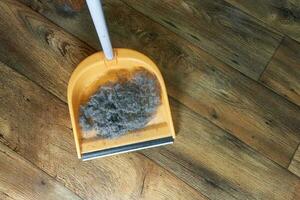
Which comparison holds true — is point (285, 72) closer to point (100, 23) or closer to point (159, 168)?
point (159, 168)

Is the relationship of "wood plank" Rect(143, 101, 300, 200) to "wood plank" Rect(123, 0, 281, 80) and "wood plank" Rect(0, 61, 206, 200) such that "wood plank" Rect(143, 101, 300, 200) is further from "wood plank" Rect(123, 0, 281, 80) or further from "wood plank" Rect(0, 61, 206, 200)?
"wood plank" Rect(123, 0, 281, 80)

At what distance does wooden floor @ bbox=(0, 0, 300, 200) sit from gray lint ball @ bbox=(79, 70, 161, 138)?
0.24ft

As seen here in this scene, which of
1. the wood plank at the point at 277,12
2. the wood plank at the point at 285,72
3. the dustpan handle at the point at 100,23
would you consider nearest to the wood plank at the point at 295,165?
the wood plank at the point at 285,72

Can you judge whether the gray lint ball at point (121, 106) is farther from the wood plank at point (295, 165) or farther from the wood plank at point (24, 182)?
the wood plank at point (295, 165)

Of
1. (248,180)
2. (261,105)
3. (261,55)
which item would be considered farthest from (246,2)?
(248,180)

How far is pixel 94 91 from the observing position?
0.83 meters

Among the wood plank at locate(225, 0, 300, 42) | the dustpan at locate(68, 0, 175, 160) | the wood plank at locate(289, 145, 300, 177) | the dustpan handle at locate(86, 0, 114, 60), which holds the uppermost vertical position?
the dustpan handle at locate(86, 0, 114, 60)

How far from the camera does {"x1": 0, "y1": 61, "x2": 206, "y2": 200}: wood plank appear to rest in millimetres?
845

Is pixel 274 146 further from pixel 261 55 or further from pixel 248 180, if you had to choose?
pixel 261 55

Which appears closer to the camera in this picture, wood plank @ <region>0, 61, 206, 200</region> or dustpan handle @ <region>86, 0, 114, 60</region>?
dustpan handle @ <region>86, 0, 114, 60</region>

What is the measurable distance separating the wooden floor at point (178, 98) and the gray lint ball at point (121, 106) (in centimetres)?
7

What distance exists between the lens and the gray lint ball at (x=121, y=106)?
2.67 feet

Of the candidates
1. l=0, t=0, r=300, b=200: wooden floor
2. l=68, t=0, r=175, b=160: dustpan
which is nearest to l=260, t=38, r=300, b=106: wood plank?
l=0, t=0, r=300, b=200: wooden floor

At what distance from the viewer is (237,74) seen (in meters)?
0.89
